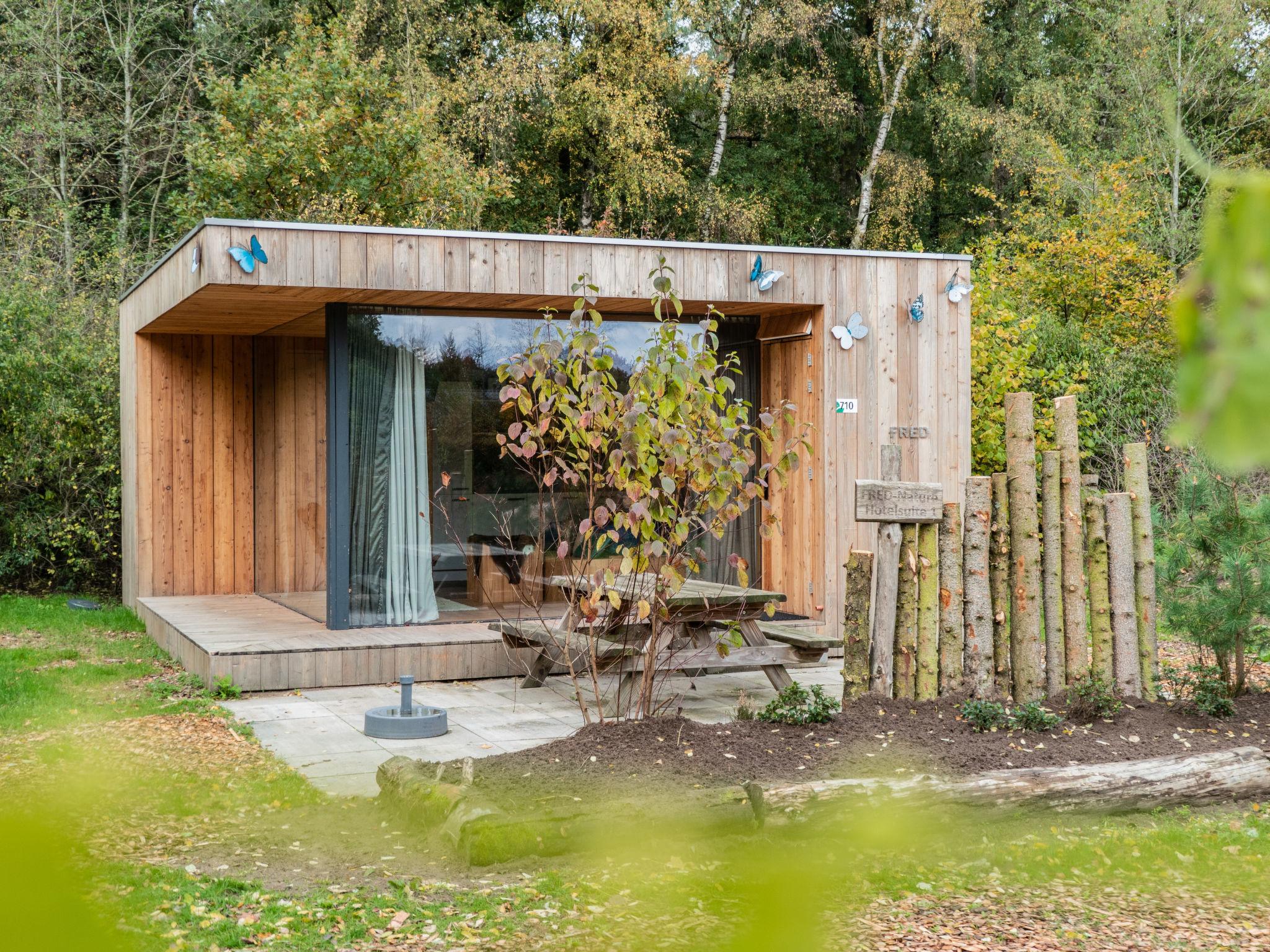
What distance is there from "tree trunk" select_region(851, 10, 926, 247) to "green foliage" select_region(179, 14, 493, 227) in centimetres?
784

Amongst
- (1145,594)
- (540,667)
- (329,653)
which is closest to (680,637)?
(540,667)

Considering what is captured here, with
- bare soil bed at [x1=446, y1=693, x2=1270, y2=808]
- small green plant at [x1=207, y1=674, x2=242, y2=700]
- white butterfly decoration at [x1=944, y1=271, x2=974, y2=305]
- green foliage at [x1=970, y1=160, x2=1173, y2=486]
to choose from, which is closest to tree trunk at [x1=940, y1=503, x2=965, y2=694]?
bare soil bed at [x1=446, y1=693, x2=1270, y2=808]

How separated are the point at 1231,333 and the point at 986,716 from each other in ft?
18.9

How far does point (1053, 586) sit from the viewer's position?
20.8 feet

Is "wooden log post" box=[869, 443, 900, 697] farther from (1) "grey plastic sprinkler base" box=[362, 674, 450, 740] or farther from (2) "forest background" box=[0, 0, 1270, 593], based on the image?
(2) "forest background" box=[0, 0, 1270, 593]

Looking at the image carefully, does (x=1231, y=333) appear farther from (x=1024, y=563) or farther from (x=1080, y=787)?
(x=1024, y=563)

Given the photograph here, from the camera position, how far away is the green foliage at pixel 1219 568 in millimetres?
5988

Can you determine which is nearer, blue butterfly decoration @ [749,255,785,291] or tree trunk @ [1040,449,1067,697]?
tree trunk @ [1040,449,1067,697]

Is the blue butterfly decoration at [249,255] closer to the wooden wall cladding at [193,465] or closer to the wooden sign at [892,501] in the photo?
the wooden wall cladding at [193,465]

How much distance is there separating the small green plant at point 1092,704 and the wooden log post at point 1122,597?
0.30 m

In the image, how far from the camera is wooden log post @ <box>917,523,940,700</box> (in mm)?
6133

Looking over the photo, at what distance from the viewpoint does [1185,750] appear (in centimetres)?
551

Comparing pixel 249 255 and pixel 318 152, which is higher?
pixel 318 152

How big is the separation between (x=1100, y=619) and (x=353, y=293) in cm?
526
